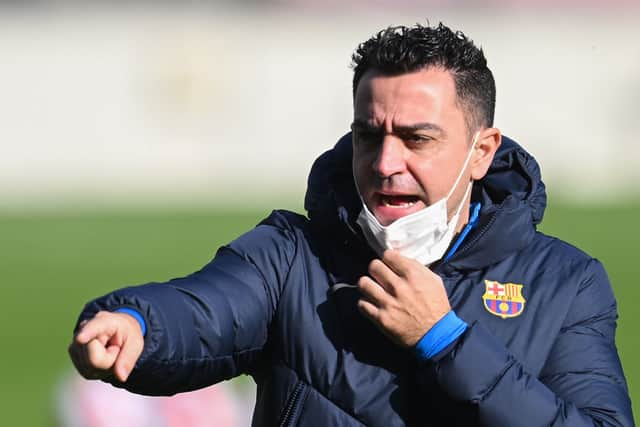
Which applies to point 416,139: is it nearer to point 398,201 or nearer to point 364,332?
point 398,201

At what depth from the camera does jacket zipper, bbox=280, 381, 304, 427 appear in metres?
3.32

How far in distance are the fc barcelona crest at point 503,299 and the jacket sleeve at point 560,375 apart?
11cm

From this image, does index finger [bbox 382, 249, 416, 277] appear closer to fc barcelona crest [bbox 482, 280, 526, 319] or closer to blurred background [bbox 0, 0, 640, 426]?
fc barcelona crest [bbox 482, 280, 526, 319]

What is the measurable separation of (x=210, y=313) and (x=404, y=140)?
0.64m

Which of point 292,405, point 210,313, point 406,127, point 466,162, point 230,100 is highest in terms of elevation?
point 406,127

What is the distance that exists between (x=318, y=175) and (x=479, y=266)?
1.55 ft

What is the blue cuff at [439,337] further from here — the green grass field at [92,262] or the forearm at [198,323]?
the green grass field at [92,262]

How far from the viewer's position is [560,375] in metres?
3.35

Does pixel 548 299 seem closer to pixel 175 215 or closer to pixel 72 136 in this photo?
pixel 175 215

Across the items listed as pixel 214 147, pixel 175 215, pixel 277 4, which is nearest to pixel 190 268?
pixel 175 215

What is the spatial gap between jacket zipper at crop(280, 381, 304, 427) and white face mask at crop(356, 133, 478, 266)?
40cm

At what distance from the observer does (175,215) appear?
62.8 feet

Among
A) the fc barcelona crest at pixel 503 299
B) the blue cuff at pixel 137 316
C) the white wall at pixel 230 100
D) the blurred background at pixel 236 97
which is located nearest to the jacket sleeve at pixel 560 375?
the fc barcelona crest at pixel 503 299

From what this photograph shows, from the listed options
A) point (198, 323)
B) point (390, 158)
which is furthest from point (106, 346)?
point (390, 158)
